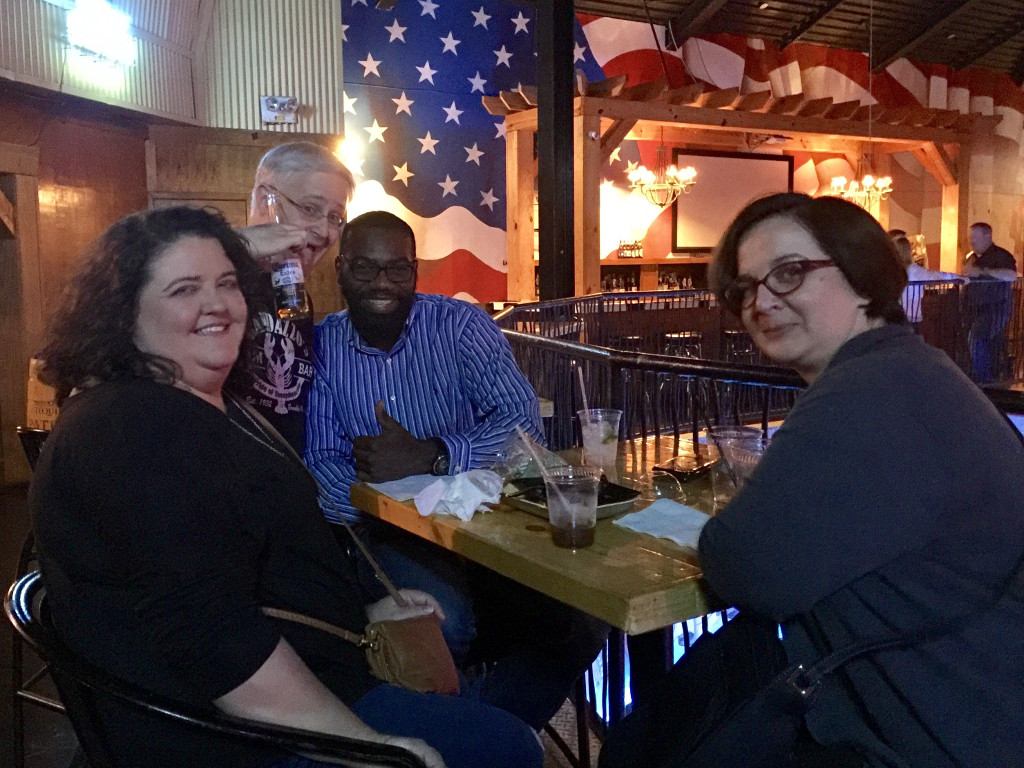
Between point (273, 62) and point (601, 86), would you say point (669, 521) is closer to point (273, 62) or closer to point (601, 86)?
point (273, 62)

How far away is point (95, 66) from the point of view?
6770 mm

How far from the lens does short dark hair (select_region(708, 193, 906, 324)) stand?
1.71 meters

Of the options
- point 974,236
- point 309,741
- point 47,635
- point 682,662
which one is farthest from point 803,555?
point 974,236

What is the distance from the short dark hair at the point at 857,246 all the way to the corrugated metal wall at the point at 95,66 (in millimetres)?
5981

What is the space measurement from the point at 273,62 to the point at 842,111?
769cm

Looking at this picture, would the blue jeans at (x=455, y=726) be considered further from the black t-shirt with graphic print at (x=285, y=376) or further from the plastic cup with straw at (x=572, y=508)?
the black t-shirt with graphic print at (x=285, y=376)

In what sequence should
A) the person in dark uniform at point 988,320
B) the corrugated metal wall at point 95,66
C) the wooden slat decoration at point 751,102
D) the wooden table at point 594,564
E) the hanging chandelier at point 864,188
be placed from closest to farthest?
the wooden table at point 594,564 → the corrugated metal wall at point 95,66 → the person in dark uniform at point 988,320 → the wooden slat decoration at point 751,102 → the hanging chandelier at point 864,188

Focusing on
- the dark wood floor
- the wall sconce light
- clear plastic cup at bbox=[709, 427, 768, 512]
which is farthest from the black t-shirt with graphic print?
the wall sconce light

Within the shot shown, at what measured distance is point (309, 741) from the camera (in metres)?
1.36

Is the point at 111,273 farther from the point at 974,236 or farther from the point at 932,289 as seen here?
the point at 974,236

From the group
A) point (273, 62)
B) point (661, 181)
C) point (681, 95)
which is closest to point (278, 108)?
point (273, 62)

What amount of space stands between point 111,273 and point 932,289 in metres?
9.29

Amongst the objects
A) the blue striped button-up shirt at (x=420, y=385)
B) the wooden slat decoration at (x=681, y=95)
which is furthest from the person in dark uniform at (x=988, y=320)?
the blue striped button-up shirt at (x=420, y=385)

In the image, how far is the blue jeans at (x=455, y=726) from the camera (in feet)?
5.30
